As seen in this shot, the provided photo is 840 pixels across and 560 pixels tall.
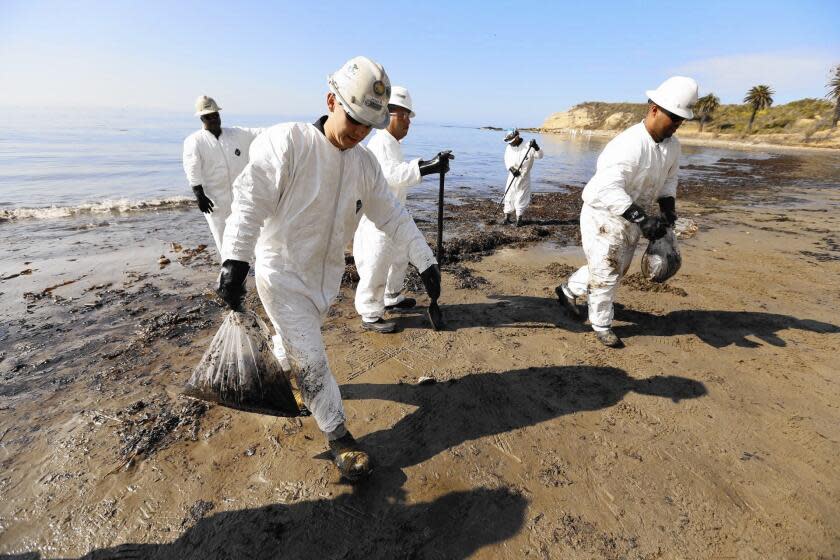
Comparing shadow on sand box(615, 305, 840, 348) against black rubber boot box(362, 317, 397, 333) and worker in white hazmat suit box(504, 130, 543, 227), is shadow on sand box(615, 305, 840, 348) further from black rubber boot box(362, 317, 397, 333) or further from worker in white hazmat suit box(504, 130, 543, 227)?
worker in white hazmat suit box(504, 130, 543, 227)

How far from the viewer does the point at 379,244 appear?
12.2ft

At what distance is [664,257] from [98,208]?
35.0ft

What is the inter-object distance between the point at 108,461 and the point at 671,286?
219 inches

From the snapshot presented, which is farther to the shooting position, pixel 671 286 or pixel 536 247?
pixel 536 247

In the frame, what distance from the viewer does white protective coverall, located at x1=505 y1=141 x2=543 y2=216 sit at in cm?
827

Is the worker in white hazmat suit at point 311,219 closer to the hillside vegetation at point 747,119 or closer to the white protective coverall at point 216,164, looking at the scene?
the white protective coverall at point 216,164

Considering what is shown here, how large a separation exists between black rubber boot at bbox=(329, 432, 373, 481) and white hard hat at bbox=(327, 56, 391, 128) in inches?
64.9

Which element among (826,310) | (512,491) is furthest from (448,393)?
(826,310)

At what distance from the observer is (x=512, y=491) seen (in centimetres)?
212

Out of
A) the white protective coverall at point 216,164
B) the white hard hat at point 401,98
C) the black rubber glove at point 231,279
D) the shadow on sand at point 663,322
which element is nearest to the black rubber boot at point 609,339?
the shadow on sand at point 663,322

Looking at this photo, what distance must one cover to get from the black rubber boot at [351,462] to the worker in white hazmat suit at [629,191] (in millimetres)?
2509

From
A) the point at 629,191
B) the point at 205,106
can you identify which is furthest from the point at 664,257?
the point at 205,106

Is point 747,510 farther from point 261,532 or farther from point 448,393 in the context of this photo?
point 261,532

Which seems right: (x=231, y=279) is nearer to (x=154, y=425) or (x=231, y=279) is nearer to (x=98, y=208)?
(x=154, y=425)
